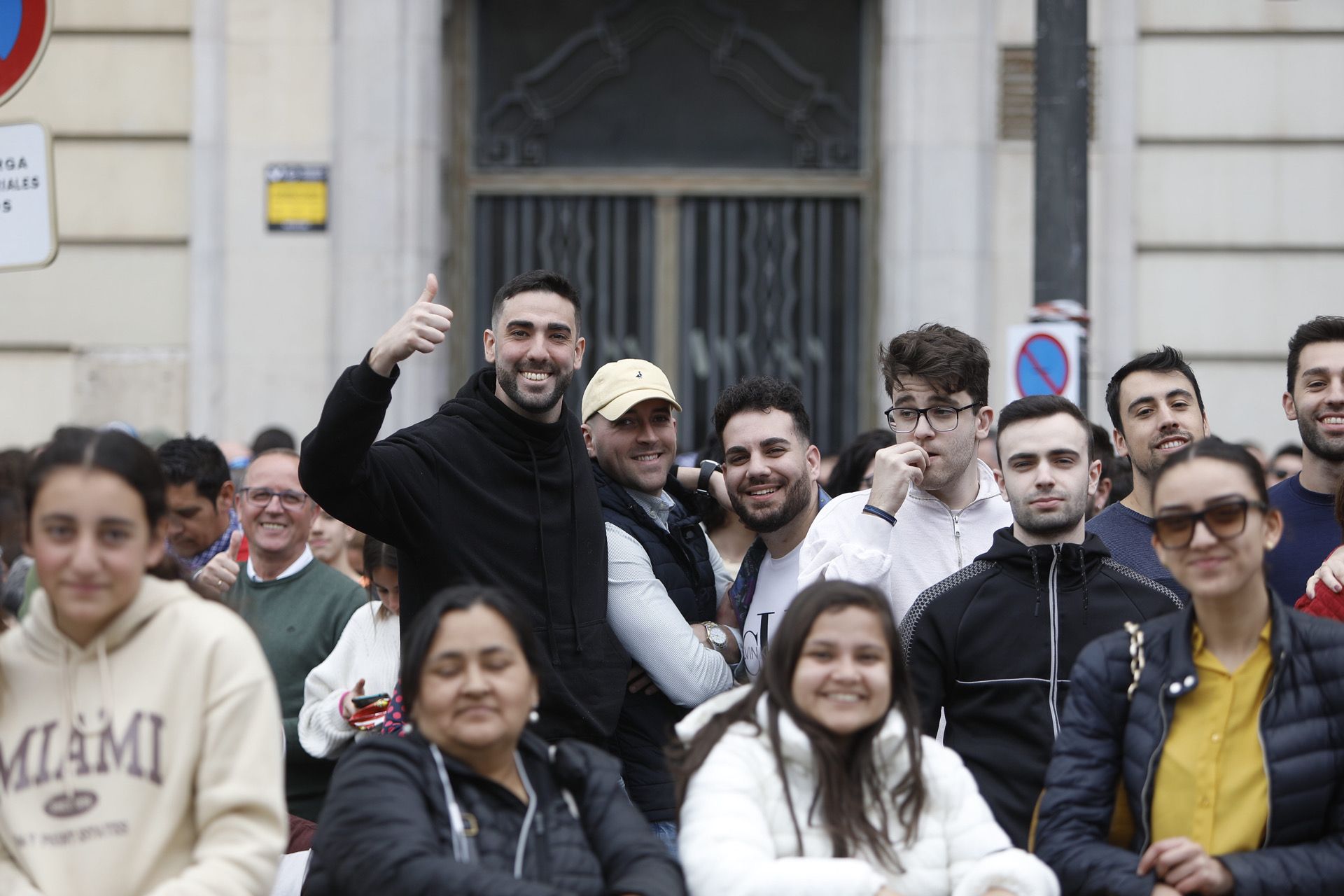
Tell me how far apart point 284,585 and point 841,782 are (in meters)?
2.84

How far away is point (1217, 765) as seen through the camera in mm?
3859

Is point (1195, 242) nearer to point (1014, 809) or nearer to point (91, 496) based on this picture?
point (1014, 809)

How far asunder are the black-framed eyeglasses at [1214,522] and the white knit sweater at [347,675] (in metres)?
2.57

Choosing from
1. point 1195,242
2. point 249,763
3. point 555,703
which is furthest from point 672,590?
point 1195,242

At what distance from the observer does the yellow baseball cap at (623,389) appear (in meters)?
5.20

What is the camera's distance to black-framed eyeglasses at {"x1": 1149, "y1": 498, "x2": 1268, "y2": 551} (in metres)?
3.90

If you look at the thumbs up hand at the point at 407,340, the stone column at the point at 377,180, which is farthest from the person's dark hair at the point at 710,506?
the stone column at the point at 377,180

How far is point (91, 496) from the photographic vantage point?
3.55 meters

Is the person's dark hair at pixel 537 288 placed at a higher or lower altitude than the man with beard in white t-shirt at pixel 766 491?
higher

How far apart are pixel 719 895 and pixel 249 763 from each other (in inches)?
42.6

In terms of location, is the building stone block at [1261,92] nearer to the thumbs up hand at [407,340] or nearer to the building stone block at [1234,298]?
the building stone block at [1234,298]

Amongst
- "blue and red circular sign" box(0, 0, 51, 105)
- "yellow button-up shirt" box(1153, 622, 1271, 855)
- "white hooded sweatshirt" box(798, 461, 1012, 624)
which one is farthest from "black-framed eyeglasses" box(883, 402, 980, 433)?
"blue and red circular sign" box(0, 0, 51, 105)

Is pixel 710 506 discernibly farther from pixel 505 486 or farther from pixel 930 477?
pixel 505 486

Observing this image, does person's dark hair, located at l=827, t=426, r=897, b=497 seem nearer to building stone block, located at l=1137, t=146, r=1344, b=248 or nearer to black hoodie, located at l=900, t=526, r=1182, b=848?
black hoodie, located at l=900, t=526, r=1182, b=848
